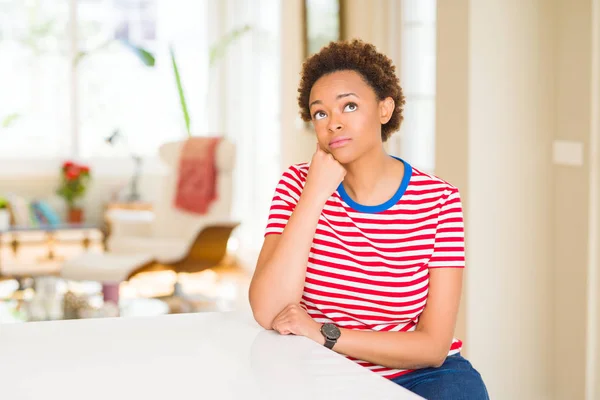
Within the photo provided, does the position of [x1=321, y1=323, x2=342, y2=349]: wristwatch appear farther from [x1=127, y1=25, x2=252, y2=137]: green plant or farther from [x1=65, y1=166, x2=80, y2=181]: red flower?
[x1=65, y1=166, x2=80, y2=181]: red flower

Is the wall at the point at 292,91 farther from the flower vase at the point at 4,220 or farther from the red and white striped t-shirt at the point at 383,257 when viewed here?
the red and white striped t-shirt at the point at 383,257

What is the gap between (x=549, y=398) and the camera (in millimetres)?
3195

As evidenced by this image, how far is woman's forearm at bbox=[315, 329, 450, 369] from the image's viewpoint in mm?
1579

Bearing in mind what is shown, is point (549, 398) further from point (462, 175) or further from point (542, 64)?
point (542, 64)

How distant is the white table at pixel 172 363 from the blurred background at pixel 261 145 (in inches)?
70.5

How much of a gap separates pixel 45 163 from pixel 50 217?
0.84 meters

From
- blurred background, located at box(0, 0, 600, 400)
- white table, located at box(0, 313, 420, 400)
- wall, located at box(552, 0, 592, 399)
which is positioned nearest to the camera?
white table, located at box(0, 313, 420, 400)

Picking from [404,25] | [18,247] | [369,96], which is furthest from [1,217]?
[369,96]

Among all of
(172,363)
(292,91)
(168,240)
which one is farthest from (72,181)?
(172,363)

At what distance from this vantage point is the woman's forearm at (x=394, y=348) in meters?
1.58

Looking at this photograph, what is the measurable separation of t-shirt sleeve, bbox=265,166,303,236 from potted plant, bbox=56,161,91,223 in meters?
4.73

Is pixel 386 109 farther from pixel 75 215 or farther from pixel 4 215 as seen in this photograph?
pixel 75 215

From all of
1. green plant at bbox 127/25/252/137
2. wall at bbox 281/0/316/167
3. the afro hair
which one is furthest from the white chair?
the afro hair

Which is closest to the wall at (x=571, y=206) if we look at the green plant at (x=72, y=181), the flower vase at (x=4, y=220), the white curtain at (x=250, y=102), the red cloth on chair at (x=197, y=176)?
the red cloth on chair at (x=197, y=176)
